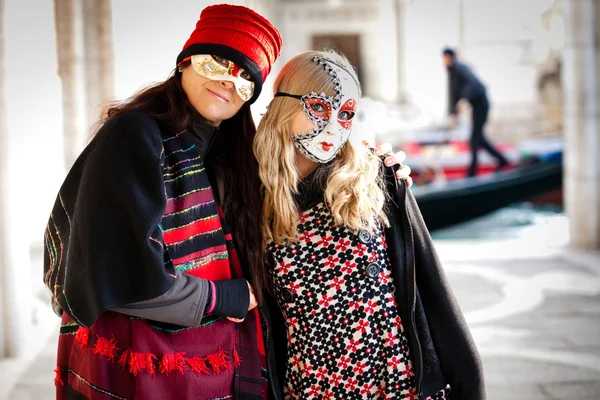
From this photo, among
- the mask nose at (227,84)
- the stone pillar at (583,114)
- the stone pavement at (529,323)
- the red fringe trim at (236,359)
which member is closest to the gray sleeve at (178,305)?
the red fringe trim at (236,359)

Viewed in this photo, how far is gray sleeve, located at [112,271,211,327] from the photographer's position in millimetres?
1641

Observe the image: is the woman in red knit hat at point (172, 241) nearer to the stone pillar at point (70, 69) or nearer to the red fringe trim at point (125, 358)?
the red fringe trim at point (125, 358)

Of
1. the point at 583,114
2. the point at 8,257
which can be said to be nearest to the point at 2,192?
the point at 8,257

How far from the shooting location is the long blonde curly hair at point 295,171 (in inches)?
76.2

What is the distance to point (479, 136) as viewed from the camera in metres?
9.68

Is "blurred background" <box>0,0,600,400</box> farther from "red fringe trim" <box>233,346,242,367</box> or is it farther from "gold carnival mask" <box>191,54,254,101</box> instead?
"red fringe trim" <box>233,346,242,367</box>

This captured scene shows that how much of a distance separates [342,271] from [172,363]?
1.85 feet

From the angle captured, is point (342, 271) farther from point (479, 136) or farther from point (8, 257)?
point (479, 136)

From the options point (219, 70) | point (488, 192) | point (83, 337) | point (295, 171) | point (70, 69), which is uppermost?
point (70, 69)

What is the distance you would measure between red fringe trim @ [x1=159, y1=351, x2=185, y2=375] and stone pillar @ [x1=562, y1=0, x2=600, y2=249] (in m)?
6.87

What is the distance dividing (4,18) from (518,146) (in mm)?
7605

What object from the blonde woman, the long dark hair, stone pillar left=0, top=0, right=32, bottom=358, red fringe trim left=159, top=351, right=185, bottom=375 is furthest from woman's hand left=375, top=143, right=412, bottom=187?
stone pillar left=0, top=0, right=32, bottom=358

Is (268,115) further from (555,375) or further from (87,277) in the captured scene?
(555,375)

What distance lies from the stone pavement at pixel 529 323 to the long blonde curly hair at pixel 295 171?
2217 mm
